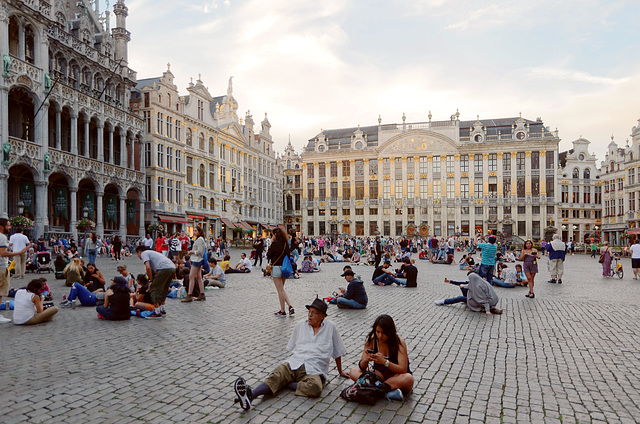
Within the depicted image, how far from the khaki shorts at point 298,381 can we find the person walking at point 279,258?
423cm

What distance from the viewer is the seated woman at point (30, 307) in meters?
8.73

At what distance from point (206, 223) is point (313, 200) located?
29.9 m

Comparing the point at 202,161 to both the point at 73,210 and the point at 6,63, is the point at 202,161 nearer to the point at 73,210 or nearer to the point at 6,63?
the point at 73,210

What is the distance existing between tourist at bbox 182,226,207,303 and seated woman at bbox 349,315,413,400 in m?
7.10

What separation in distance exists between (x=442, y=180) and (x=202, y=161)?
3808 centimetres

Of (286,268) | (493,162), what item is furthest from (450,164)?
(286,268)

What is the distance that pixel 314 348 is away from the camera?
5516mm

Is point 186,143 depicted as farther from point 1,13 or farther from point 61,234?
point 1,13

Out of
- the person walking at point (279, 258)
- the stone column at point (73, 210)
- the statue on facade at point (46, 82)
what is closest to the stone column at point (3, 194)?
the stone column at point (73, 210)

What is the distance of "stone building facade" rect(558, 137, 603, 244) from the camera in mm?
73188

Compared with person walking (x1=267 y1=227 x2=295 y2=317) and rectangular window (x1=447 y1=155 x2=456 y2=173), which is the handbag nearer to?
person walking (x1=267 y1=227 x2=295 y2=317)

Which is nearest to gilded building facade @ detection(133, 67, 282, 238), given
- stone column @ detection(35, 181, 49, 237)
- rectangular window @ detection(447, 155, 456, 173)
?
stone column @ detection(35, 181, 49, 237)

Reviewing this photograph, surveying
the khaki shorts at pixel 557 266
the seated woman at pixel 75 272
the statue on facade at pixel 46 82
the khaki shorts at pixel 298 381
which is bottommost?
the khaki shorts at pixel 557 266

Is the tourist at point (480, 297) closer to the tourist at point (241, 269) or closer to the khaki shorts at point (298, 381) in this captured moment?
the khaki shorts at point (298, 381)
